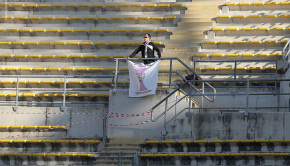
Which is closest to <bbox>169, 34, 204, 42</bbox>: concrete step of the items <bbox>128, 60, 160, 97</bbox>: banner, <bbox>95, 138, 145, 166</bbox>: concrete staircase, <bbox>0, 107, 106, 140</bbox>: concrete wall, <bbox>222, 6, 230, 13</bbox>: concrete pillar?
<bbox>222, 6, 230, 13</bbox>: concrete pillar

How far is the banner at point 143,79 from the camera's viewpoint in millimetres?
15180

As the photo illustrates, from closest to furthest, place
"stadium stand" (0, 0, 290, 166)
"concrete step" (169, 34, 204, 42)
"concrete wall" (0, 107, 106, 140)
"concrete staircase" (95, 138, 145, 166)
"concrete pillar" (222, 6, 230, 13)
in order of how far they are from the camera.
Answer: "concrete staircase" (95, 138, 145, 166) < "stadium stand" (0, 0, 290, 166) < "concrete wall" (0, 107, 106, 140) < "concrete step" (169, 34, 204, 42) < "concrete pillar" (222, 6, 230, 13)

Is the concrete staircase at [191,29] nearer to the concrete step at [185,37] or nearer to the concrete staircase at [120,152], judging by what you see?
the concrete step at [185,37]

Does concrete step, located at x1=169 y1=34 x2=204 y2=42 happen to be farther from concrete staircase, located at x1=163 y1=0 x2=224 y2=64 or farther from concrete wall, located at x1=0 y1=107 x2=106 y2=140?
concrete wall, located at x1=0 y1=107 x2=106 y2=140

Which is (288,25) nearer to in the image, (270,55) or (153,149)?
(270,55)

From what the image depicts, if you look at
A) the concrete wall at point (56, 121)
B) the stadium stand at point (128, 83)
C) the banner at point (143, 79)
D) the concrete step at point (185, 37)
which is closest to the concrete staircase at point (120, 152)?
the stadium stand at point (128, 83)

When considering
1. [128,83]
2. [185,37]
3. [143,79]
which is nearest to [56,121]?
[143,79]

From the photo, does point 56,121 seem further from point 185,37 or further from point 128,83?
point 185,37

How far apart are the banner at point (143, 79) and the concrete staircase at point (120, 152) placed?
969mm

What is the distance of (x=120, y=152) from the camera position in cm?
1398

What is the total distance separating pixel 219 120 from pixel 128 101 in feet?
6.53

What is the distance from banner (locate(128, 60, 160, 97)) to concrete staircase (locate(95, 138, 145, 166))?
0.97 metres

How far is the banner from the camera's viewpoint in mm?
15180

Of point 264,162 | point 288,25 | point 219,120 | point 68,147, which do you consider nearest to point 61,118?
point 68,147
